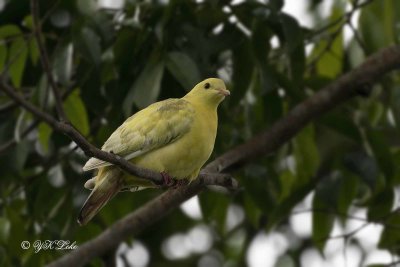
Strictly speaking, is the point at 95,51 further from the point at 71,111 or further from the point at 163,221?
the point at 163,221

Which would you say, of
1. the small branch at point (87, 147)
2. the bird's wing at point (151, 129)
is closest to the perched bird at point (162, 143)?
the bird's wing at point (151, 129)

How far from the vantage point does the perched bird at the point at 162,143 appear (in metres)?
3.76

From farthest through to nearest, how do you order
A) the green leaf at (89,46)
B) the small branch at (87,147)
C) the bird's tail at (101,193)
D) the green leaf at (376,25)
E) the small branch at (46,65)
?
the green leaf at (376,25) < the green leaf at (89,46) < the bird's tail at (101,193) < the small branch at (46,65) < the small branch at (87,147)

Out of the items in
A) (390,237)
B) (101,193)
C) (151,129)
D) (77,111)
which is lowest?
→ (390,237)

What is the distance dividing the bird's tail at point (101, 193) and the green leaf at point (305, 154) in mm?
1853

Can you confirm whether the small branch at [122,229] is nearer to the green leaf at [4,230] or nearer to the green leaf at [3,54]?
the green leaf at [4,230]

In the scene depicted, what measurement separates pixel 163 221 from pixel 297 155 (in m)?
2.35

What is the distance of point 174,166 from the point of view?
390 cm

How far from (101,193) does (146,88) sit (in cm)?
82

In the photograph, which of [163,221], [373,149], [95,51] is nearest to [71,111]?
[95,51]

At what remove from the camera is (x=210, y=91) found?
4.13m

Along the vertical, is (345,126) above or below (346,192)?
above

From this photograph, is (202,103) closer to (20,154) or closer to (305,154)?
(20,154)

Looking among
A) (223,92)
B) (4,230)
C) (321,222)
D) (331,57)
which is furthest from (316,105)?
(4,230)
